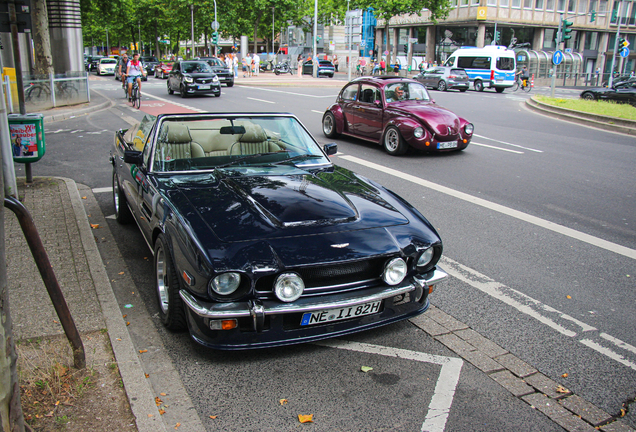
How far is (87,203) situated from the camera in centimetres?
738

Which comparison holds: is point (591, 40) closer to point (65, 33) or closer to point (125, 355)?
point (65, 33)

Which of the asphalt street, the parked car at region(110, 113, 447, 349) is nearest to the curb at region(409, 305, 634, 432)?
the asphalt street

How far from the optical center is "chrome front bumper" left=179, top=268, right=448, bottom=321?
320 cm

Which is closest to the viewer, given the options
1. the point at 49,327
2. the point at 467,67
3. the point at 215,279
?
the point at 215,279

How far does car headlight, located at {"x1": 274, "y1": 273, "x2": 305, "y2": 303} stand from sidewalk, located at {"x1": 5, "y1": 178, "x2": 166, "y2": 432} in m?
0.91

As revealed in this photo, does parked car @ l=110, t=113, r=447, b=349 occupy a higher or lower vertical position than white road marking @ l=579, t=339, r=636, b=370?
higher

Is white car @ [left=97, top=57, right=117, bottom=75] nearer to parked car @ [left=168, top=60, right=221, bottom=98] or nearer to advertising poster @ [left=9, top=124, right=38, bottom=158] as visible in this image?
parked car @ [left=168, top=60, right=221, bottom=98]

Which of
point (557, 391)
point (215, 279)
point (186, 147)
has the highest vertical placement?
point (186, 147)

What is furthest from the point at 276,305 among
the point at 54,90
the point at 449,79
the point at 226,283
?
the point at 449,79

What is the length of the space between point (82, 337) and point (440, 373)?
2.36 metres

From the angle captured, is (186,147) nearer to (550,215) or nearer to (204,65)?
(550,215)

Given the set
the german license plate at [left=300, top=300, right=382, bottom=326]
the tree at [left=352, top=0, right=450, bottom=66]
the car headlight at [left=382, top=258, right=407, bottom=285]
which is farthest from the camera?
the tree at [left=352, top=0, right=450, bottom=66]

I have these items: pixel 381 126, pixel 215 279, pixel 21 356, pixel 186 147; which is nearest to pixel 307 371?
pixel 215 279

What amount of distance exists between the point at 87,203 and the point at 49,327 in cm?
390
